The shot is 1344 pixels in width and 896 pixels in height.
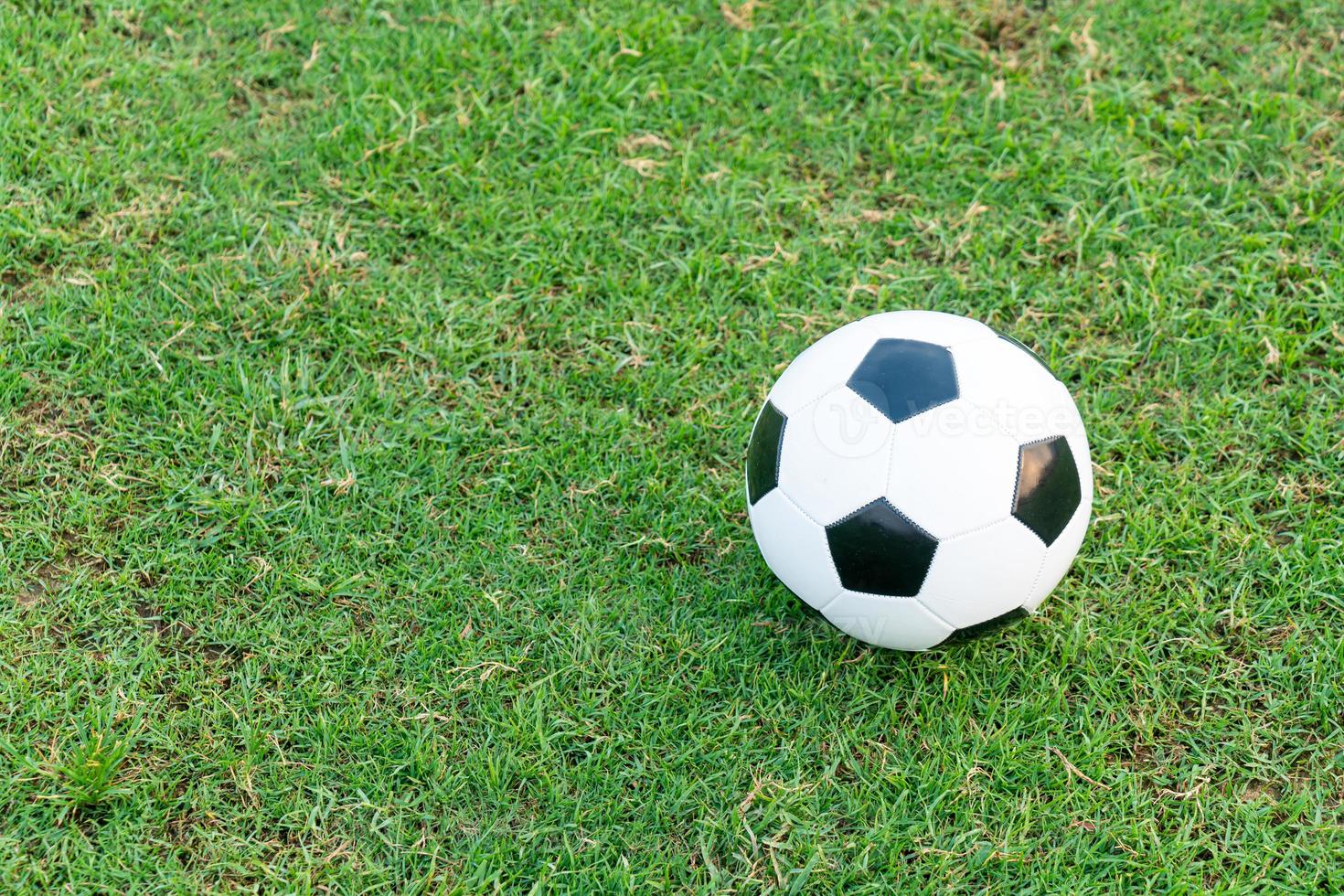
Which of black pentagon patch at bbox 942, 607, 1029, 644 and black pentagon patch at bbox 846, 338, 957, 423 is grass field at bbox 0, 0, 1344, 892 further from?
black pentagon patch at bbox 846, 338, 957, 423

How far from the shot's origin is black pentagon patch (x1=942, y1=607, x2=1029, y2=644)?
9.41 feet

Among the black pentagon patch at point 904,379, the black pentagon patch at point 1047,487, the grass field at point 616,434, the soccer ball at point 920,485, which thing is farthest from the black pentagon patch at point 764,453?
the black pentagon patch at point 1047,487

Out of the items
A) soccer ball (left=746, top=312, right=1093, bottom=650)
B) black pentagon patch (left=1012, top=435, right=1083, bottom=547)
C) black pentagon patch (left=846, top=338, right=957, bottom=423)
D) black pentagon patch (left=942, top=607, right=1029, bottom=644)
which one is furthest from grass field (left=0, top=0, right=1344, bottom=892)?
black pentagon patch (left=846, top=338, right=957, bottom=423)

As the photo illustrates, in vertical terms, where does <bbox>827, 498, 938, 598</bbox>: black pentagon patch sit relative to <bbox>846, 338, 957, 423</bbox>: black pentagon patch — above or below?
below

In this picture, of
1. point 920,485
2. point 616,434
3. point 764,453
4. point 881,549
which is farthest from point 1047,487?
point 616,434

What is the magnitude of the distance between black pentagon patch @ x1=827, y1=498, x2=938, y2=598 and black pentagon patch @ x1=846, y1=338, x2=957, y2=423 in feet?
0.79

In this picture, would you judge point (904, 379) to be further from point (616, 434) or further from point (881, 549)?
point (616, 434)

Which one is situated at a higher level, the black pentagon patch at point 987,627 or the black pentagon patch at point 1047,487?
the black pentagon patch at point 1047,487

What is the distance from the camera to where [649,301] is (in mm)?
3873

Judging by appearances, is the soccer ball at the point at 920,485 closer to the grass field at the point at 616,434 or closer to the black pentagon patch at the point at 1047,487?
the black pentagon patch at the point at 1047,487

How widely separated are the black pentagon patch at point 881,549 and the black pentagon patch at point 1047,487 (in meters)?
0.25

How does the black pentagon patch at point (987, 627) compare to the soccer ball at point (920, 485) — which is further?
the black pentagon patch at point (987, 627)

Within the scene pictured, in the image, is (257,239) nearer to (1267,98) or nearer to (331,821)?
(331,821)

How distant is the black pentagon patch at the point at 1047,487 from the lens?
2.74m
